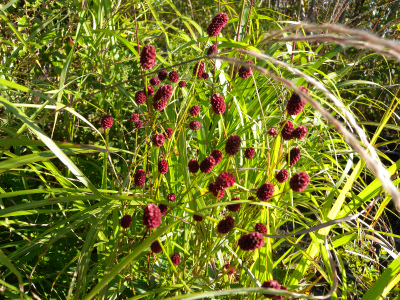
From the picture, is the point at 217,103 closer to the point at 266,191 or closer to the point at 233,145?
the point at 233,145

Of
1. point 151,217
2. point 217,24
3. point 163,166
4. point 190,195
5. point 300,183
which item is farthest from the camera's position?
point 190,195

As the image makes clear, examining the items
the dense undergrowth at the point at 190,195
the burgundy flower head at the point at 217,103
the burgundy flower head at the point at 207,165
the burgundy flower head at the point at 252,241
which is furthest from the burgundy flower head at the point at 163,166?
the burgundy flower head at the point at 252,241

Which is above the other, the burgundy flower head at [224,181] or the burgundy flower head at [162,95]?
the burgundy flower head at [162,95]

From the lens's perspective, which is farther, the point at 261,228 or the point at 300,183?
the point at 261,228

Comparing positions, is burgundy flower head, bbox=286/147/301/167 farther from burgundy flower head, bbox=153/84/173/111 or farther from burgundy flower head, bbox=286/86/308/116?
burgundy flower head, bbox=153/84/173/111

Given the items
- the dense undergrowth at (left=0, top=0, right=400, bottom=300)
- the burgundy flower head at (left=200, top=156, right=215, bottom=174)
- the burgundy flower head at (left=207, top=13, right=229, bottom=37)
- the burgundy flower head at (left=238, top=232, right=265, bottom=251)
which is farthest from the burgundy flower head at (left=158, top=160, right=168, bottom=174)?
the burgundy flower head at (left=207, top=13, right=229, bottom=37)

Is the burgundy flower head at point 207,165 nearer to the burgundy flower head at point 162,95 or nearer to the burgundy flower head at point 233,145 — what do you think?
the burgundy flower head at point 233,145

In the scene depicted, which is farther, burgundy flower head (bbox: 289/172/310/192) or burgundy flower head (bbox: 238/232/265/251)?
burgundy flower head (bbox: 289/172/310/192)

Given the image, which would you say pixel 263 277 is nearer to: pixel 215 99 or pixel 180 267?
pixel 180 267

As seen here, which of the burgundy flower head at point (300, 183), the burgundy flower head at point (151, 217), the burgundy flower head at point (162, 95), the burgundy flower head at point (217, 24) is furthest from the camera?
the burgundy flower head at point (217, 24)

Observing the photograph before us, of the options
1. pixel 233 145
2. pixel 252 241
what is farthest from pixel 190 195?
pixel 252 241

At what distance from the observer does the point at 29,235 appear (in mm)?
1503

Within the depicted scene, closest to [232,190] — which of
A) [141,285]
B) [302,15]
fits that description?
[141,285]

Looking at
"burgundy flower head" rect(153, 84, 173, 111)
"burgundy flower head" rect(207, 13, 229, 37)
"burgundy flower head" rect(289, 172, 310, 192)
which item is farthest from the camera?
"burgundy flower head" rect(207, 13, 229, 37)
